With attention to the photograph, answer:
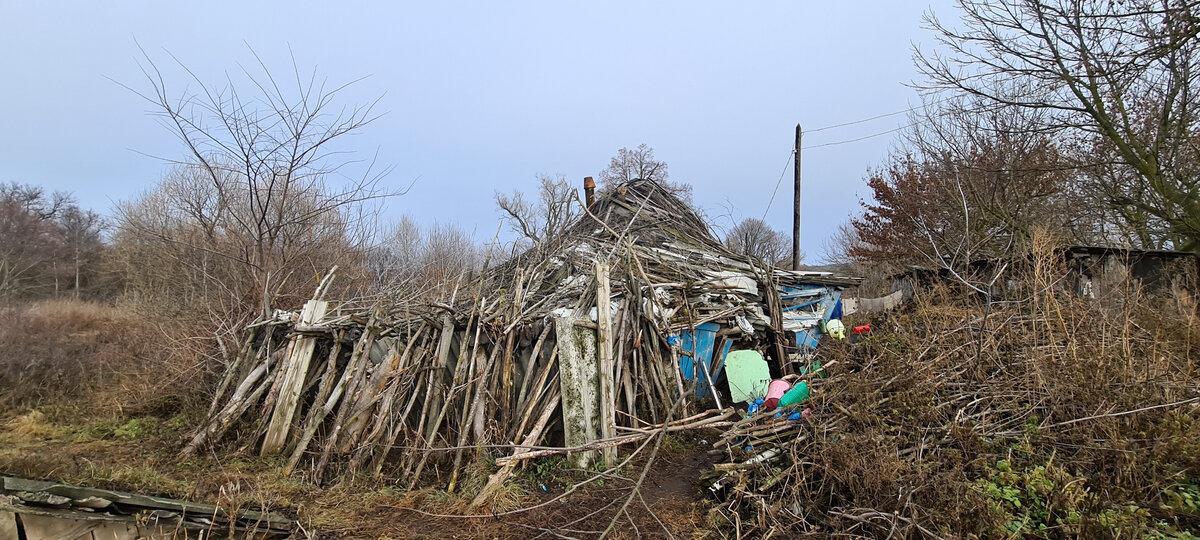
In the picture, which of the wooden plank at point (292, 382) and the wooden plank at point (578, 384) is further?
the wooden plank at point (292, 382)

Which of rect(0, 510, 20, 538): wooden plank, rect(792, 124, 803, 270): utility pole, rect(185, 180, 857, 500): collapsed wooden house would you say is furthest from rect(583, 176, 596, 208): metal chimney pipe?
rect(0, 510, 20, 538): wooden plank

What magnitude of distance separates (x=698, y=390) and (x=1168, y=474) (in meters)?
4.22

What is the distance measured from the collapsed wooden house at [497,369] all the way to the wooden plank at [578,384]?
0.04ft

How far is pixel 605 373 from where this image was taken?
5.57 m

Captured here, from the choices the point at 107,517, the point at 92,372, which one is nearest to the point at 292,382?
the point at 107,517

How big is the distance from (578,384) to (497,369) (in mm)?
977

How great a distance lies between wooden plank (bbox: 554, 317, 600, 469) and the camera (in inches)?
216

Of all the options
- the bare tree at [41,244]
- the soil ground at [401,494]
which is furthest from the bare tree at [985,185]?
the bare tree at [41,244]

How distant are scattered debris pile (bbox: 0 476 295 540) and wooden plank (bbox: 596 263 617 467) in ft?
9.12

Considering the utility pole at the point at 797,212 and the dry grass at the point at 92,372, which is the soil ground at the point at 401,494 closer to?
the dry grass at the point at 92,372

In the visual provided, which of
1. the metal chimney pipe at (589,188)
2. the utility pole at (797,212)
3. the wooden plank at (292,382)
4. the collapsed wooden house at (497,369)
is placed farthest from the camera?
the utility pole at (797,212)

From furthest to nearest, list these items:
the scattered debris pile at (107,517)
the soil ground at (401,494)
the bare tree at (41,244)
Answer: the bare tree at (41,244) < the soil ground at (401,494) < the scattered debris pile at (107,517)

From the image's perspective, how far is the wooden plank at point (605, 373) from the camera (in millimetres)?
5441

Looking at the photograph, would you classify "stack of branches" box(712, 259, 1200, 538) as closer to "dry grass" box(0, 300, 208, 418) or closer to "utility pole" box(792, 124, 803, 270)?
"dry grass" box(0, 300, 208, 418)
